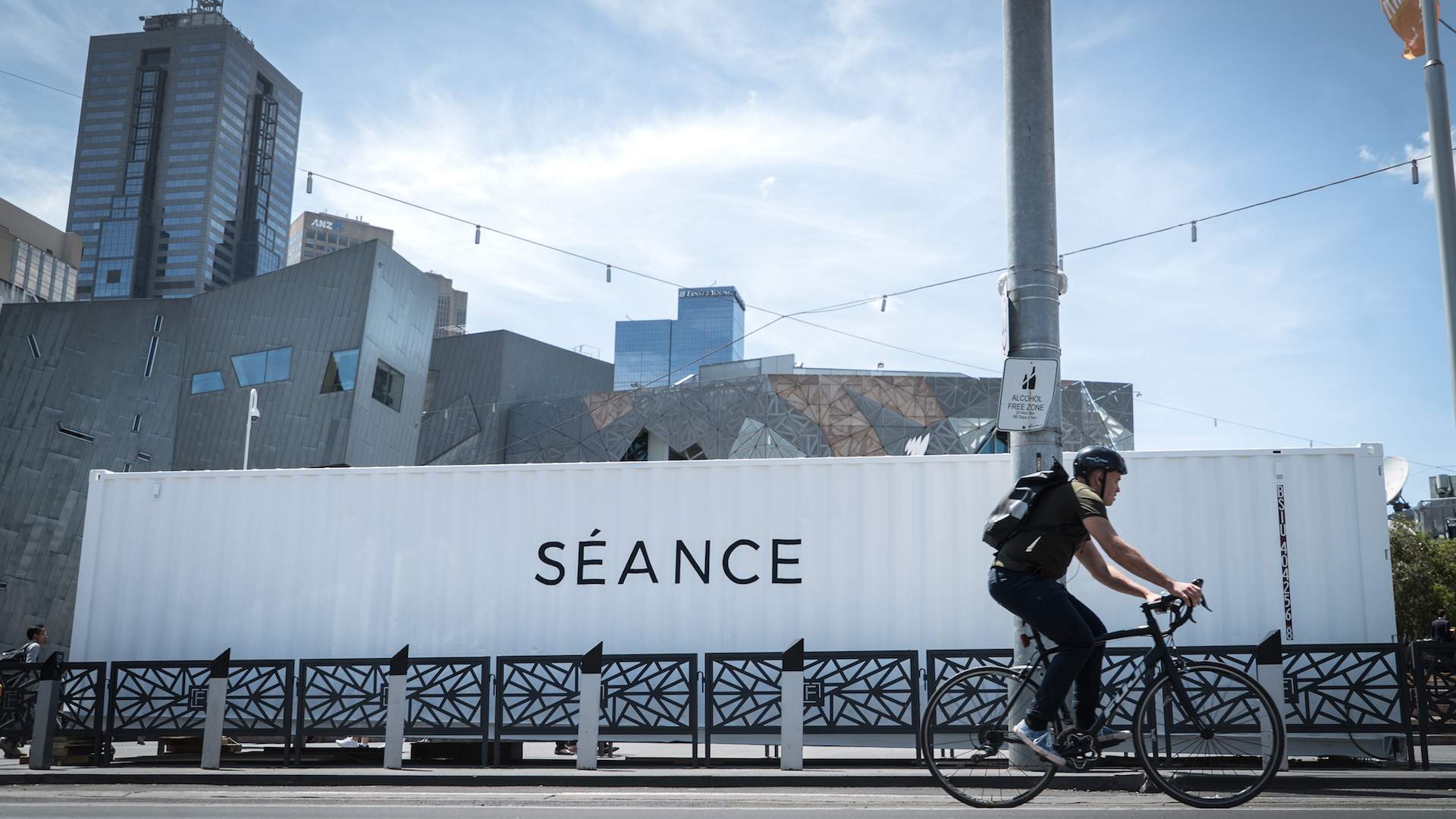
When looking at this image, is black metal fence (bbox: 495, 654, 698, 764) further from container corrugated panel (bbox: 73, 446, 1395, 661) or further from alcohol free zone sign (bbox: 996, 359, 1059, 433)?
alcohol free zone sign (bbox: 996, 359, 1059, 433)

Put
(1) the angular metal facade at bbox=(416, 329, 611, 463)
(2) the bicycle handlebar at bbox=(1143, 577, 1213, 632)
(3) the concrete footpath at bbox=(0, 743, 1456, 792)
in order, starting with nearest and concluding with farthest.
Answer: (2) the bicycle handlebar at bbox=(1143, 577, 1213, 632), (3) the concrete footpath at bbox=(0, 743, 1456, 792), (1) the angular metal facade at bbox=(416, 329, 611, 463)

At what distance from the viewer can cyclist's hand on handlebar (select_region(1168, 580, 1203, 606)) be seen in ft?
15.3

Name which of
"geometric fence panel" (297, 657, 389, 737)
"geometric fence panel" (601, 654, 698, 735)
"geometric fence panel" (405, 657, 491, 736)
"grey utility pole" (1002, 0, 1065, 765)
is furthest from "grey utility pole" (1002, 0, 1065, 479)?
"geometric fence panel" (297, 657, 389, 737)

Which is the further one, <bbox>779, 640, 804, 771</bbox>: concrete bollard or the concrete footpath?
<bbox>779, 640, 804, 771</bbox>: concrete bollard

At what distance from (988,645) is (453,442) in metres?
39.8

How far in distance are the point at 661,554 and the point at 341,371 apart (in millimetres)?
22581

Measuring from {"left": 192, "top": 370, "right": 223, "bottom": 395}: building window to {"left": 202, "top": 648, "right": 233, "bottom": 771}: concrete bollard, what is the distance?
2526 cm

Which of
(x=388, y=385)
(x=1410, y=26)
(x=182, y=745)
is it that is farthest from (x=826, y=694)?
(x=388, y=385)

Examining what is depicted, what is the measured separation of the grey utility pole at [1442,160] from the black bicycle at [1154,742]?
6.75 metres

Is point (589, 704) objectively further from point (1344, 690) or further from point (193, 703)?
point (1344, 690)

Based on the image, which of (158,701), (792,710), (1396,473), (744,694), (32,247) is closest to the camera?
(792,710)

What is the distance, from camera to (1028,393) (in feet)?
26.6

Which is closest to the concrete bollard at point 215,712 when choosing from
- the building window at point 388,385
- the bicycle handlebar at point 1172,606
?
the bicycle handlebar at point 1172,606

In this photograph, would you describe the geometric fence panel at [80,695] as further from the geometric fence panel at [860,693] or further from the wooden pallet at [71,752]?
the geometric fence panel at [860,693]
